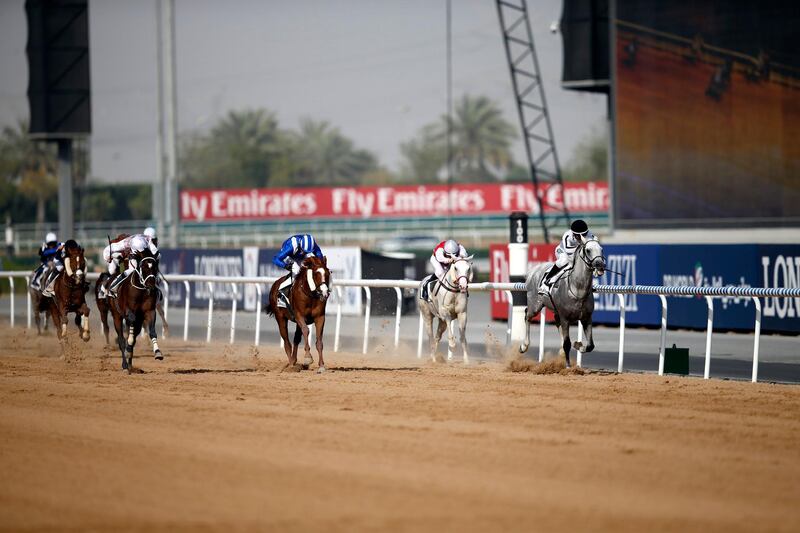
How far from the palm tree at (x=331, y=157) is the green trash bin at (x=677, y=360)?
8693cm

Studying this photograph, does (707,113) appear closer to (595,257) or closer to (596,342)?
(596,342)

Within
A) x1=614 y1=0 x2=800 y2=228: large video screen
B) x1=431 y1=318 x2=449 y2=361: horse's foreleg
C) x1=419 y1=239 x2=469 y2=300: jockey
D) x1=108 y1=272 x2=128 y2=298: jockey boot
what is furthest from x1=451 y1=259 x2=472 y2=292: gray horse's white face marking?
x1=614 y1=0 x2=800 y2=228: large video screen

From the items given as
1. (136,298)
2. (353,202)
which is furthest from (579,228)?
(353,202)

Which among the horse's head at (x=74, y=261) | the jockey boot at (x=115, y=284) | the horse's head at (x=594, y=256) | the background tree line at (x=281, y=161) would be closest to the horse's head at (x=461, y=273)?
the horse's head at (x=594, y=256)

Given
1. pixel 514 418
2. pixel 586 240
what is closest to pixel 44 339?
pixel 586 240

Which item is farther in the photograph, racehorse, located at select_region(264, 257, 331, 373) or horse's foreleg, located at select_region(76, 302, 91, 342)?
horse's foreleg, located at select_region(76, 302, 91, 342)

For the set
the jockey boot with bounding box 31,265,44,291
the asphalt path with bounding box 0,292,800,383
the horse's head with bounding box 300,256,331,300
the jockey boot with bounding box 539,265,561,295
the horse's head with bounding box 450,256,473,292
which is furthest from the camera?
the jockey boot with bounding box 31,265,44,291

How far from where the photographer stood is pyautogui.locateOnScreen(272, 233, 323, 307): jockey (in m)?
16.0

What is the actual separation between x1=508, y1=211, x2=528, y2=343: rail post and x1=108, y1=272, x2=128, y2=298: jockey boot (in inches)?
209

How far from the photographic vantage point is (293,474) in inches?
342

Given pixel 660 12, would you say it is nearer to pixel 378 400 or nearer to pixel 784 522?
pixel 378 400

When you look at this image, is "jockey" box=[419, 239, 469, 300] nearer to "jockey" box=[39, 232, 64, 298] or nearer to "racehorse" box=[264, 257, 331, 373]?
"racehorse" box=[264, 257, 331, 373]

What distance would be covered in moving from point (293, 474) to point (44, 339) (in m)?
15.8

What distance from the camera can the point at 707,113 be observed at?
27172 mm
